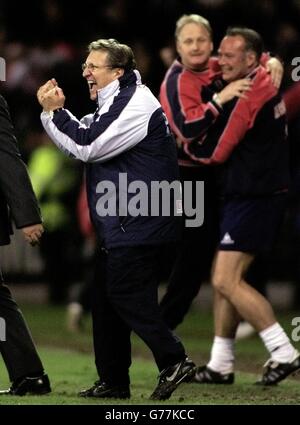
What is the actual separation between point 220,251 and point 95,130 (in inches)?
73.0

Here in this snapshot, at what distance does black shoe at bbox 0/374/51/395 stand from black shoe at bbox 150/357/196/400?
2.44ft

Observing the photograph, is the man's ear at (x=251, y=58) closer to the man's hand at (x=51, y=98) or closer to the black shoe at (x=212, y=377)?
the man's hand at (x=51, y=98)

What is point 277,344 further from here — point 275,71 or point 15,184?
point 15,184

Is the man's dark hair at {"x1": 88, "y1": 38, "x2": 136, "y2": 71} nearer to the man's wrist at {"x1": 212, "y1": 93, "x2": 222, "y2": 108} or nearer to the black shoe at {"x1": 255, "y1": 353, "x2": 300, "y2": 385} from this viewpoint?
the man's wrist at {"x1": 212, "y1": 93, "x2": 222, "y2": 108}

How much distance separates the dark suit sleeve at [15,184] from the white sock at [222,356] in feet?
6.82

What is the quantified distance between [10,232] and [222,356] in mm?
2049

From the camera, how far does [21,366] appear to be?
30.1 feet

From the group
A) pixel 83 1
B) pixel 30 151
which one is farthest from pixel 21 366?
pixel 83 1

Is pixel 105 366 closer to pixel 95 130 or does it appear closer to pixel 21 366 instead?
pixel 21 366

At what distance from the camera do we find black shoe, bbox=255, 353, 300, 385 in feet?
33.1

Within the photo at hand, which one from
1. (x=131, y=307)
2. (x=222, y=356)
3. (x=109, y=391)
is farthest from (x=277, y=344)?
(x=131, y=307)

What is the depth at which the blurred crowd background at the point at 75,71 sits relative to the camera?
52.1 feet

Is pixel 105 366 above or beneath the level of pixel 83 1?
beneath
